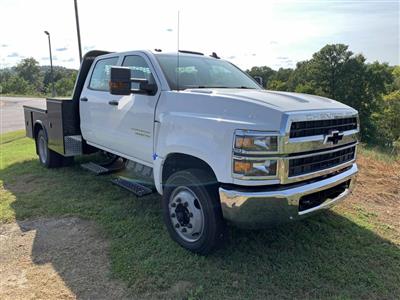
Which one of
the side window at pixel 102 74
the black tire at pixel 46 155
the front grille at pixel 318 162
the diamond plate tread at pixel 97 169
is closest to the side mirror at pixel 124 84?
the side window at pixel 102 74

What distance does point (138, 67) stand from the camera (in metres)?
4.68

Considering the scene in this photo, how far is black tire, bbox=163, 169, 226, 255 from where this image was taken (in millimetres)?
3408

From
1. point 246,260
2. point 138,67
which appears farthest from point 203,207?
point 138,67

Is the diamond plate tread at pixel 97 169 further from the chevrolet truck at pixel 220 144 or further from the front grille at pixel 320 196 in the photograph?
the front grille at pixel 320 196

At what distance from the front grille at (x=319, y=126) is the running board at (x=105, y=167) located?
3433 millimetres

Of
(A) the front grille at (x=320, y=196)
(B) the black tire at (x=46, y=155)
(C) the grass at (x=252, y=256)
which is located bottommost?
(C) the grass at (x=252, y=256)

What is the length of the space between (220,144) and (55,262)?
6.72ft

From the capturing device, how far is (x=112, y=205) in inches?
202

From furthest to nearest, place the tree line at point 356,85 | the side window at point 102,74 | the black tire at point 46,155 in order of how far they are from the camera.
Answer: the tree line at point 356,85 → the black tire at point 46,155 → the side window at point 102,74

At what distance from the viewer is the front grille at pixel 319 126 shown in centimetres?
313

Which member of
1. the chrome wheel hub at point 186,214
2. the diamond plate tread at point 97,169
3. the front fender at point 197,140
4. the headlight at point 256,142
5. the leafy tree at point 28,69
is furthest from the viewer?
the leafy tree at point 28,69

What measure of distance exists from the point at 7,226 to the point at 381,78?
1815 inches

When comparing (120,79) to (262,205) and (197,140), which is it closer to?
(197,140)

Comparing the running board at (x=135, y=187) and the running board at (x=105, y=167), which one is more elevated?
the running board at (x=135, y=187)
